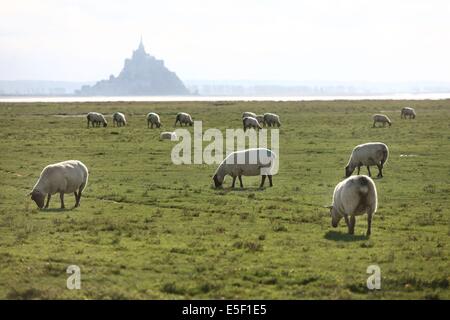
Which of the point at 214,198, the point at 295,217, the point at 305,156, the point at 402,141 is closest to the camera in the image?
the point at 295,217

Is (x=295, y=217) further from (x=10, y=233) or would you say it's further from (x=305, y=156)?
(x=305, y=156)

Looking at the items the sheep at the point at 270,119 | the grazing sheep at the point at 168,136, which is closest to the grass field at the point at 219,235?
the grazing sheep at the point at 168,136

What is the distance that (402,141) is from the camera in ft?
146

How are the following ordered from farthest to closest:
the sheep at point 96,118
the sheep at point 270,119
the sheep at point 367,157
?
the sheep at point 96,118, the sheep at point 270,119, the sheep at point 367,157

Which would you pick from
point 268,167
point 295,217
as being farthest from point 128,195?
point 295,217

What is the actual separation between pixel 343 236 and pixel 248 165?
9.88 metres

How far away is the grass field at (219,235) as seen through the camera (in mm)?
12961

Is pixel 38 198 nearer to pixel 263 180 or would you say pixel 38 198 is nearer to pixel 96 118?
pixel 263 180

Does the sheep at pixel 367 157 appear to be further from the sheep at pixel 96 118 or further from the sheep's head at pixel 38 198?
the sheep at pixel 96 118

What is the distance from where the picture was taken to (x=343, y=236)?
57.0 feet

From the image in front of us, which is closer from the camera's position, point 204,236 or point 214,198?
point 204,236

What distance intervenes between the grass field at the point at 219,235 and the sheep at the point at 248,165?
692 millimetres
